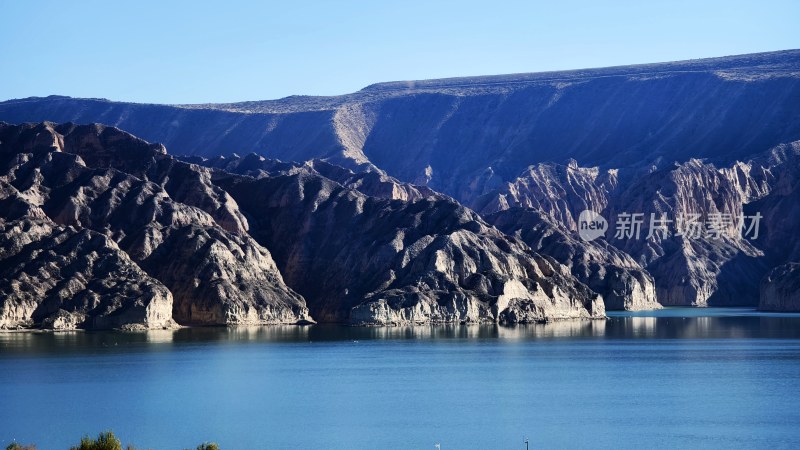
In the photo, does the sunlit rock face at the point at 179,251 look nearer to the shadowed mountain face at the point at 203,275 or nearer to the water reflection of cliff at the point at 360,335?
the shadowed mountain face at the point at 203,275

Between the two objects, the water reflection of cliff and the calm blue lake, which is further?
the water reflection of cliff

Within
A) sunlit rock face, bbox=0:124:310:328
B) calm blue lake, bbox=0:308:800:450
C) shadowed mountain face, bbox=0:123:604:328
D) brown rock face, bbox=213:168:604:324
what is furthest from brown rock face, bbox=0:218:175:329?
brown rock face, bbox=213:168:604:324

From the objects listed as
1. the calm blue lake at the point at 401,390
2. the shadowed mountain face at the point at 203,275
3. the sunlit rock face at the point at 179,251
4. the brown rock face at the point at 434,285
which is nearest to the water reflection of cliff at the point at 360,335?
the calm blue lake at the point at 401,390

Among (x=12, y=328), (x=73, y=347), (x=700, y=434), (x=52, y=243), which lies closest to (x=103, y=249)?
(x=52, y=243)

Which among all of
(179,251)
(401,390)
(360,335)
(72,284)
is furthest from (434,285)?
(401,390)

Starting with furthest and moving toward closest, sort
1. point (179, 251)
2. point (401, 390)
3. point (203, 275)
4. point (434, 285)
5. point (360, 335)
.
Answer: 1. point (179, 251)
2. point (434, 285)
3. point (203, 275)
4. point (360, 335)
5. point (401, 390)

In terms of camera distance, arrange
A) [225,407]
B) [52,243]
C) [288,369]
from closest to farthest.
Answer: [225,407] → [288,369] → [52,243]

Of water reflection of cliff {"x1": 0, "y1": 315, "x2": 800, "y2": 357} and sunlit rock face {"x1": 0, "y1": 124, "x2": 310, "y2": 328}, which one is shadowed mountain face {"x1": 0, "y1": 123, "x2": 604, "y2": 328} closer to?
sunlit rock face {"x1": 0, "y1": 124, "x2": 310, "y2": 328}

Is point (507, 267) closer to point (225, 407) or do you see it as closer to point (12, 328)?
point (12, 328)

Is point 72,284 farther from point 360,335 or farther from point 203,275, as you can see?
point 360,335
